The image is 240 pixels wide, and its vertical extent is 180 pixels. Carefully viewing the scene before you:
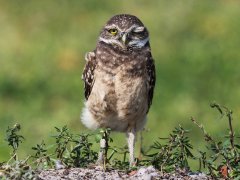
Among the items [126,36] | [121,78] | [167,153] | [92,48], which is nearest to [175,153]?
[167,153]

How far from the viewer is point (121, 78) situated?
24.2ft

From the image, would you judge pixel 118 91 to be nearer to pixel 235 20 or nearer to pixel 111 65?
pixel 111 65

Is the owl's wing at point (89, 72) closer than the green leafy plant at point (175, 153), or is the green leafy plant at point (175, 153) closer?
the green leafy plant at point (175, 153)

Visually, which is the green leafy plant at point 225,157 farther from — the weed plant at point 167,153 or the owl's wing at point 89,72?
the owl's wing at point 89,72

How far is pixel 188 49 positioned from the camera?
1263 cm

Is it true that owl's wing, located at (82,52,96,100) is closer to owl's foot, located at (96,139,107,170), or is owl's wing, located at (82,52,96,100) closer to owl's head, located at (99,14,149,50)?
owl's head, located at (99,14,149,50)

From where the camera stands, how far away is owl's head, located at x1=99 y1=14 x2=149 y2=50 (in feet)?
24.5

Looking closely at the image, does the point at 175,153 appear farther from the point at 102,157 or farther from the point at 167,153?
the point at 102,157

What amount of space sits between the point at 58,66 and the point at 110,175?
255 inches

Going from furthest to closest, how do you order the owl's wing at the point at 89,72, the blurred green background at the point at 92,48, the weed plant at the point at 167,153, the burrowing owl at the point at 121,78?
the blurred green background at the point at 92,48 → the owl's wing at the point at 89,72 → the burrowing owl at the point at 121,78 → the weed plant at the point at 167,153

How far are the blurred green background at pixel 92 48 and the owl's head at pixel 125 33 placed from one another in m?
1.65

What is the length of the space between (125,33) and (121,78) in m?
0.36

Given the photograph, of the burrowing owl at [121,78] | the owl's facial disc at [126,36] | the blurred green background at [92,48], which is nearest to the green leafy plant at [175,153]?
the burrowing owl at [121,78]

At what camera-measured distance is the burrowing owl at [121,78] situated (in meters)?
7.40
